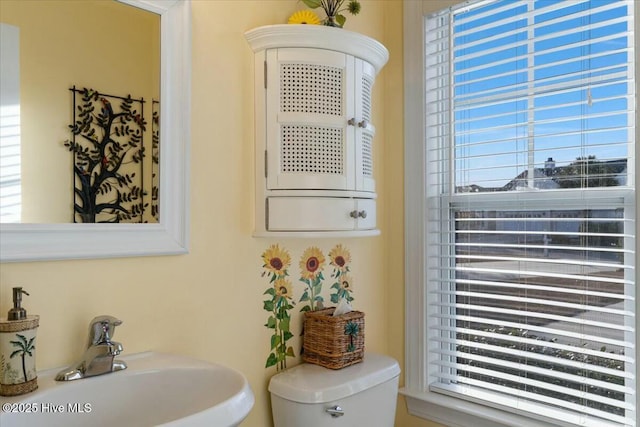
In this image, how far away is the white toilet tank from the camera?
57.9 inches

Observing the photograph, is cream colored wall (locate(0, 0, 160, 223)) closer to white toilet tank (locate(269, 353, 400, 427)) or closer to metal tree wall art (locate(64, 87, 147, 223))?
metal tree wall art (locate(64, 87, 147, 223))

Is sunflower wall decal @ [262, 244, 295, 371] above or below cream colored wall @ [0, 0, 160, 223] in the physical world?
below

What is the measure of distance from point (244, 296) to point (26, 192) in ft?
2.25

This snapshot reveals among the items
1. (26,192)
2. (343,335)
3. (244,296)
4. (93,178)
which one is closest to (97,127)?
(93,178)

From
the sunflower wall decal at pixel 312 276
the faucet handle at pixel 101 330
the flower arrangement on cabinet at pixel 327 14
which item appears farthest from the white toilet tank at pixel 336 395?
the flower arrangement on cabinet at pixel 327 14

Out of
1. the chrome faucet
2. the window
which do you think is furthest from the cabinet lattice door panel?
the chrome faucet

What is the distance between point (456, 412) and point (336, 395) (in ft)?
1.89

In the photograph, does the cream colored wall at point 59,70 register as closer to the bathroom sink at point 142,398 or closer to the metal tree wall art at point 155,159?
the metal tree wall art at point 155,159

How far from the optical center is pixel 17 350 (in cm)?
101

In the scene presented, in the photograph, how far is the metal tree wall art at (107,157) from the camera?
1.20 meters

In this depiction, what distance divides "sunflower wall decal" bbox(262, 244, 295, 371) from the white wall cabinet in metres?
0.15

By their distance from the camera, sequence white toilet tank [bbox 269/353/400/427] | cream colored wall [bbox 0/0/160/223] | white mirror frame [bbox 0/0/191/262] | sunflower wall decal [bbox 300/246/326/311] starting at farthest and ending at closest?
sunflower wall decal [bbox 300/246/326/311] → white toilet tank [bbox 269/353/400/427] → white mirror frame [bbox 0/0/191/262] → cream colored wall [bbox 0/0/160/223]

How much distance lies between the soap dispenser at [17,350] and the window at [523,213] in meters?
1.35

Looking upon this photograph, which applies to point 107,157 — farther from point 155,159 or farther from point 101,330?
point 101,330
